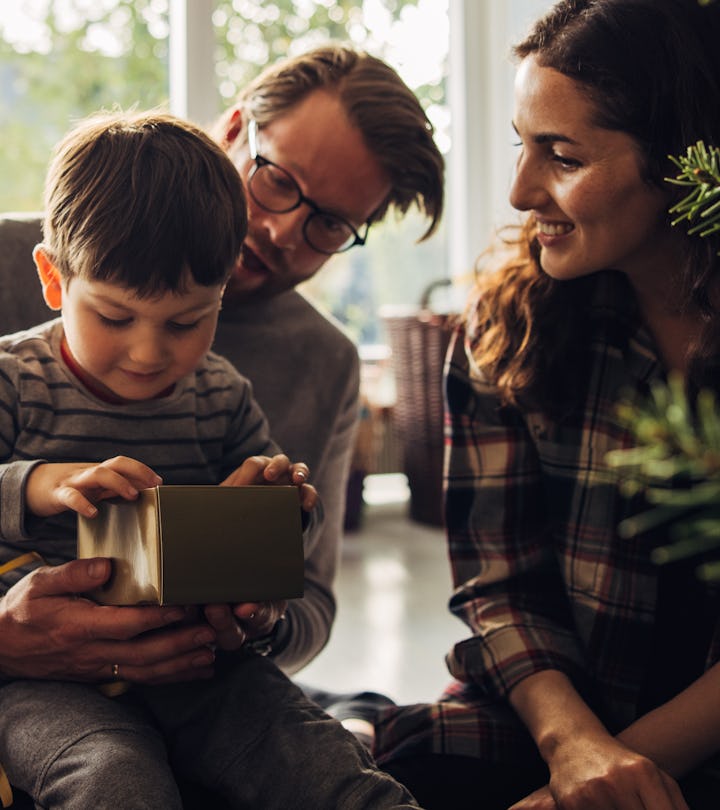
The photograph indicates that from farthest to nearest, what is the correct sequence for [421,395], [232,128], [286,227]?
1. [421,395]
2. [232,128]
3. [286,227]

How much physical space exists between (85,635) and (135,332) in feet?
1.01

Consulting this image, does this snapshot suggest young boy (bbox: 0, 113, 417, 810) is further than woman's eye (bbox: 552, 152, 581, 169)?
No

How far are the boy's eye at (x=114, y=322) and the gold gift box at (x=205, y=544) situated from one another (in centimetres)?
20

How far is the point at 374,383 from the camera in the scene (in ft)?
13.1

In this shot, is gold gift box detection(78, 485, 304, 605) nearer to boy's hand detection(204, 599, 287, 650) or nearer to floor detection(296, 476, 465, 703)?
boy's hand detection(204, 599, 287, 650)

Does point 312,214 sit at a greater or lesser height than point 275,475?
greater

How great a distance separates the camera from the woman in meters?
1.15

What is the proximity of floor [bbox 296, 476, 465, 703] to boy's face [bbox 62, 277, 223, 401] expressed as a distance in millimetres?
1305

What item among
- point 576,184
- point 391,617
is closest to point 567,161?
point 576,184

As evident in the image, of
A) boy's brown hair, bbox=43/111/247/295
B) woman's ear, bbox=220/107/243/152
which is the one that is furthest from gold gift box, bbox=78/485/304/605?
woman's ear, bbox=220/107/243/152

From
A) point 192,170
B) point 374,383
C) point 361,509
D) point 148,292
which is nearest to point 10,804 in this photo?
point 148,292

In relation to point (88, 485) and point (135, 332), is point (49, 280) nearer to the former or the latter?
point (135, 332)

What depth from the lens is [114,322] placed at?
1.10 m

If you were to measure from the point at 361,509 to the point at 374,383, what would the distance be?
0.54 meters
